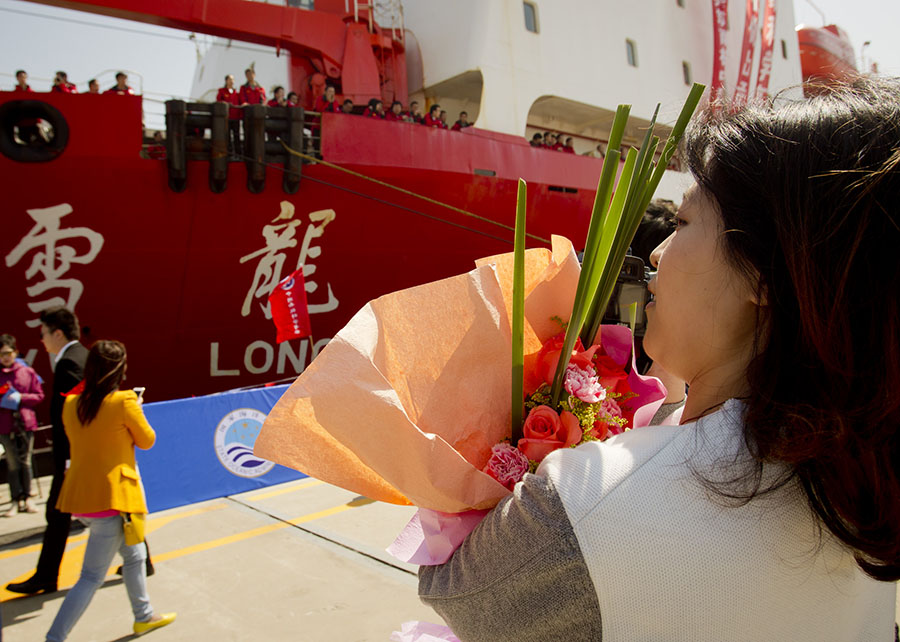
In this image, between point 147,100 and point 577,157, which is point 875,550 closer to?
point 147,100

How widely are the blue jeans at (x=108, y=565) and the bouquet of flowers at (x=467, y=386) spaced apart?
2302 millimetres

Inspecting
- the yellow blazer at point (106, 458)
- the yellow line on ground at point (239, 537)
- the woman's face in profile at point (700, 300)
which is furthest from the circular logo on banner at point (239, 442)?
the woman's face in profile at point (700, 300)

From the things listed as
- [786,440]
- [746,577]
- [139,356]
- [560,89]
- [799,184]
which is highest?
[560,89]

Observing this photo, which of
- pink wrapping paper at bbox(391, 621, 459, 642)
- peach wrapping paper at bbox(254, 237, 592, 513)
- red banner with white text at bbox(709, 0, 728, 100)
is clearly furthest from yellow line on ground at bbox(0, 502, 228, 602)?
red banner with white text at bbox(709, 0, 728, 100)

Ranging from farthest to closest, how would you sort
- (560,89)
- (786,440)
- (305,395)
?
(560,89) < (305,395) < (786,440)

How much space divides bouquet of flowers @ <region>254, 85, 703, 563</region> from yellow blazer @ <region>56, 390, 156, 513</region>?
231 centimetres

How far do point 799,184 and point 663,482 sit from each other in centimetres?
34

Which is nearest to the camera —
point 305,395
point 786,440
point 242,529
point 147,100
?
point 786,440

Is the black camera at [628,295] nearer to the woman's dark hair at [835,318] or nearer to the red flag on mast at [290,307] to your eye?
the woman's dark hair at [835,318]

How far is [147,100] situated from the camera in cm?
610

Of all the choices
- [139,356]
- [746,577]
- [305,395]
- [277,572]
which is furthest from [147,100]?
[746,577]

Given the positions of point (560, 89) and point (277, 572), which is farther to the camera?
point (560, 89)

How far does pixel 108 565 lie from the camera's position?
2.74 metres

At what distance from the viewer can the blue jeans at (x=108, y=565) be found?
2.62 metres
